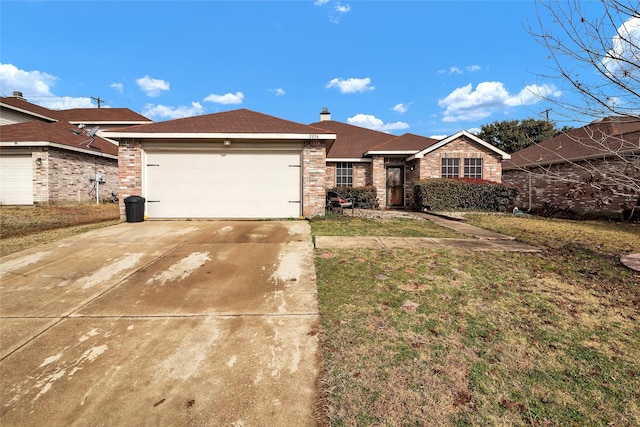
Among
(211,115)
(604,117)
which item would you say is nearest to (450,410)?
(604,117)

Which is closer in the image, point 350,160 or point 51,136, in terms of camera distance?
point 51,136

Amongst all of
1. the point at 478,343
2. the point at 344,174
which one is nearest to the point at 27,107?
the point at 344,174

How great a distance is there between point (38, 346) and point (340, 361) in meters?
2.75

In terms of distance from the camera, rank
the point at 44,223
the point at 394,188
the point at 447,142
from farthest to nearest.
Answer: the point at 394,188
the point at 447,142
the point at 44,223

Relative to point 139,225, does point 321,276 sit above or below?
below

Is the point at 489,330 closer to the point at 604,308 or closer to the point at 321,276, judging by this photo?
the point at 604,308

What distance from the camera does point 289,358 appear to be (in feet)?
8.04

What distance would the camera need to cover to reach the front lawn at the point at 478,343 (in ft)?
6.31

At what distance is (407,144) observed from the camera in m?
17.2

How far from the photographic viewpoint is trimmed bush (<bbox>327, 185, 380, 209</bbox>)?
52.4 ft

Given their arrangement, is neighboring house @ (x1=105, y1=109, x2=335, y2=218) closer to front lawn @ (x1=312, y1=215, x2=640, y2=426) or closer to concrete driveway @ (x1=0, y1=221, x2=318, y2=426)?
concrete driveway @ (x1=0, y1=221, x2=318, y2=426)

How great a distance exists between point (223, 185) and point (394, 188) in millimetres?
10521

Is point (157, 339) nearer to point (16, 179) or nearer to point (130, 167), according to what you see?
point (130, 167)

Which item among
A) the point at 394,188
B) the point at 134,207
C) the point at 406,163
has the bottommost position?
the point at 134,207
